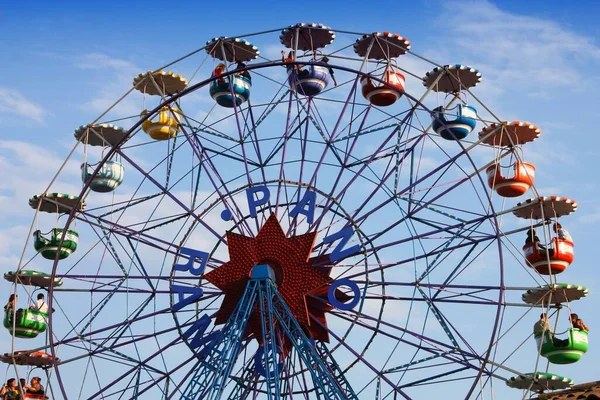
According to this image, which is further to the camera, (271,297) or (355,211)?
(355,211)

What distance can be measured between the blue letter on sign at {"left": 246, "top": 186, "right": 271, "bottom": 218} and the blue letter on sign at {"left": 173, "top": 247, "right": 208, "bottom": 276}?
123 centimetres

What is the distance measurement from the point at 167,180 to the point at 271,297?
4415 mm

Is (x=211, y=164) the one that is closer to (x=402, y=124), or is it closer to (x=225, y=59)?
(x=225, y=59)

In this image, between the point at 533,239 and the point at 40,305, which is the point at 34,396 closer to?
the point at 40,305

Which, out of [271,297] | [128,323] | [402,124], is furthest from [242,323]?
[402,124]

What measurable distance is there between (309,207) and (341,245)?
1.02 m

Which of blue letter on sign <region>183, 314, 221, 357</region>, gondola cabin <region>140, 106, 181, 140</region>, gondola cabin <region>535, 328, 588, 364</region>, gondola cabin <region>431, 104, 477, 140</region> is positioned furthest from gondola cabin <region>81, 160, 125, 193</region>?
gondola cabin <region>535, 328, 588, 364</region>

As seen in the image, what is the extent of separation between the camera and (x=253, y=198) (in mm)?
23062

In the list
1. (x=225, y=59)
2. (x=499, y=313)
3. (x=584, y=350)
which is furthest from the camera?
(x=225, y=59)

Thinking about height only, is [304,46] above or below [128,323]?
above

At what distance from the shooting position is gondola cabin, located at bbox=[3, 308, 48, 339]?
24.0 metres

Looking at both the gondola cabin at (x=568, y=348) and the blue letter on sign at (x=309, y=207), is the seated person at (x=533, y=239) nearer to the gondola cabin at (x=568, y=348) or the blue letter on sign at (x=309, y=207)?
the gondola cabin at (x=568, y=348)

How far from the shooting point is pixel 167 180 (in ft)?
80.6

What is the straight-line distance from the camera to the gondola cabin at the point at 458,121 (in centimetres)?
2348
